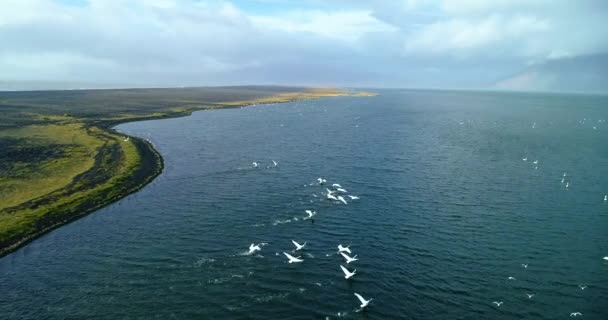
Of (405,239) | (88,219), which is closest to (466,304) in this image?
(405,239)

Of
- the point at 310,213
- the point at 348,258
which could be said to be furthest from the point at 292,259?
the point at 310,213

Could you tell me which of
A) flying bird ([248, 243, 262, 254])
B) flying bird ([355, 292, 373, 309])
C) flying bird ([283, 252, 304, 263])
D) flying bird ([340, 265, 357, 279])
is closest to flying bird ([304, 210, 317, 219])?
flying bird ([248, 243, 262, 254])

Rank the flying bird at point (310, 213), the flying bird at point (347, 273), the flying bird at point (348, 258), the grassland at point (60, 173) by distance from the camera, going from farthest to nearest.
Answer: the flying bird at point (310, 213) → the grassland at point (60, 173) → the flying bird at point (348, 258) → the flying bird at point (347, 273)

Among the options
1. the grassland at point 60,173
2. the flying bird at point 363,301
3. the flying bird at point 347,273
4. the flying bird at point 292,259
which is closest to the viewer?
the flying bird at point 363,301

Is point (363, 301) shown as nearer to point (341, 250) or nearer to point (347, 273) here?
point (347, 273)

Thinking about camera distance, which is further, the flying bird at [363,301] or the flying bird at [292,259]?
the flying bird at [292,259]

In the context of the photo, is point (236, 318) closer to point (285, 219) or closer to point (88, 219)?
point (285, 219)

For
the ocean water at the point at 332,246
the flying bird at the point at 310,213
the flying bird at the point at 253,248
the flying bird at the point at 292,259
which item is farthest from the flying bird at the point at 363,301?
the flying bird at the point at 310,213

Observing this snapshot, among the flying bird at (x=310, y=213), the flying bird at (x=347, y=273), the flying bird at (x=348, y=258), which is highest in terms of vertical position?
the flying bird at (x=310, y=213)

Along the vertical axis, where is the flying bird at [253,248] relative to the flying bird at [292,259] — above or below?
above

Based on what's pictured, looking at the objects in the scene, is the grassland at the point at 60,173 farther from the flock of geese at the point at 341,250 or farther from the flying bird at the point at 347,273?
the flying bird at the point at 347,273
